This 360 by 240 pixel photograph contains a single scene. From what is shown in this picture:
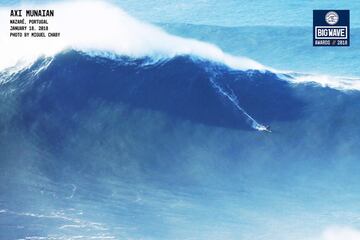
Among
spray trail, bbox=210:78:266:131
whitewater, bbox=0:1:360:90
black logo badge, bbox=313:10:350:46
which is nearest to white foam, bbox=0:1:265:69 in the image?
whitewater, bbox=0:1:360:90

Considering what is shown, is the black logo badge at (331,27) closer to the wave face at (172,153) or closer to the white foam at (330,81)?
the white foam at (330,81)

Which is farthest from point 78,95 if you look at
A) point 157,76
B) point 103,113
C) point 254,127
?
point 254,127

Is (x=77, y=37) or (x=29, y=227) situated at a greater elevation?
(x=77, y=37)

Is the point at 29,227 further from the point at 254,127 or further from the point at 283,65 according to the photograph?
the point at 283,65

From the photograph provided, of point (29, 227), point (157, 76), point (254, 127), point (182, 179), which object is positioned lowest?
point (29, 227)

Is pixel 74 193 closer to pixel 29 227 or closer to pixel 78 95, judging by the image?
pixel 29 227

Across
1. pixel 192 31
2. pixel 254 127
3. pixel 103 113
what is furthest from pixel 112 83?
pixel 254 127
